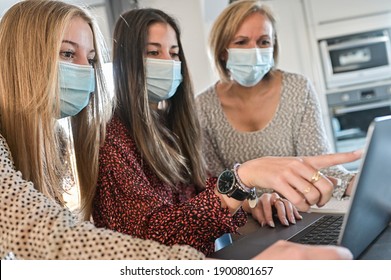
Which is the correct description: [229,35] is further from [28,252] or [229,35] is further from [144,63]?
[28,252]

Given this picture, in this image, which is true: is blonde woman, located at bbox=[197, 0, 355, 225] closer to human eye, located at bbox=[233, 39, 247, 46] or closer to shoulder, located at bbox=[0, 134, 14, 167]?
human eye, located at bbox=[233, 39, 247, 46]

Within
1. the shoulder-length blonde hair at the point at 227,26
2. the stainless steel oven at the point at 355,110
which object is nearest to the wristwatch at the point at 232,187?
the shoulder-length blonde hair at the point at 227,26

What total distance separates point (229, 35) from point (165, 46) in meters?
0.32

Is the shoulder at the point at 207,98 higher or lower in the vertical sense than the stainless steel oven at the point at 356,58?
higher

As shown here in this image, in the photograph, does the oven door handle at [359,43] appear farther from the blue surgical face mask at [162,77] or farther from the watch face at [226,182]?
the watch face at [226,182]

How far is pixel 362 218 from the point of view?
570mm

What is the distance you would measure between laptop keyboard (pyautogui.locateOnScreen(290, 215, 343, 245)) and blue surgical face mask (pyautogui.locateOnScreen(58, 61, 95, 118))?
0.40 meters

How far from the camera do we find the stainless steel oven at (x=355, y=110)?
2.71m

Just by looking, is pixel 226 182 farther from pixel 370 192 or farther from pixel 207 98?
pixel 207 98

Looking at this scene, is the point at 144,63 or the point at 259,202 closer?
the point at 259,202

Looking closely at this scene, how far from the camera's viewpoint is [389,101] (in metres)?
2.69

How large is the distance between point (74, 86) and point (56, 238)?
0.37m

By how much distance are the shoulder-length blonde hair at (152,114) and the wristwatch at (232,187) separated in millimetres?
189
